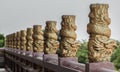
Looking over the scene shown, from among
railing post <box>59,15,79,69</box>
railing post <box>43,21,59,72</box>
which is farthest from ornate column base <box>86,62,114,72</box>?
railing post <box>43,21,59,72</box>

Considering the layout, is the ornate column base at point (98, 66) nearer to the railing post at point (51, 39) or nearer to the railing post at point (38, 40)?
the railing post at point (51, 39)

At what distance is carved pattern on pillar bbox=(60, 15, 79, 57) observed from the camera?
283 inches

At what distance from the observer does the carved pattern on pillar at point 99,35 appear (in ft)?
18.1

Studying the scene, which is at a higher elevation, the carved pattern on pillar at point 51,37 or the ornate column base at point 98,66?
the carved pattern on pillar at point 51,37

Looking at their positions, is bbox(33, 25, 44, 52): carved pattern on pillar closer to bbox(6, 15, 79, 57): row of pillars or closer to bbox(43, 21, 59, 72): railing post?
bbox(6, 15, 79, 57): row of pillars

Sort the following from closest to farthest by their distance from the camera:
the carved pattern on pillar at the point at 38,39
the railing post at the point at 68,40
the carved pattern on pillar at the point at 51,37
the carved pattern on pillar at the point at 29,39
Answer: the railing post at the point at 68,40 → the carved pattern on pillar at the point at 51,37 → the carved pattern on pillar at the point at 38,39 → the carved pattern on pillar at the point at 29,39

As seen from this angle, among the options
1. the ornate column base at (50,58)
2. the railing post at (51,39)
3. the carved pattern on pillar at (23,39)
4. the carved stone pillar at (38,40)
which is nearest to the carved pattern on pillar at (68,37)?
the ornate column base at (50,58)

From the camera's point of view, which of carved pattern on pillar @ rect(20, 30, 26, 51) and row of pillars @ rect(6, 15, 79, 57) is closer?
row of pillars @ rect(6, 15, 79, 57)

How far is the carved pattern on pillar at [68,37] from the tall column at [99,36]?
1.47m

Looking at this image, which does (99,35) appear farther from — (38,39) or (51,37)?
(38,39)

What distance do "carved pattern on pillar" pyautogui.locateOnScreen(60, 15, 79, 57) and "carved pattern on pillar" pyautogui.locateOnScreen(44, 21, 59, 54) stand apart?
1.67 m

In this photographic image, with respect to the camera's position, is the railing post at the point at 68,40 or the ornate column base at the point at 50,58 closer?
the railing post at the point at 68,40

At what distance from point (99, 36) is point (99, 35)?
0.01 meters

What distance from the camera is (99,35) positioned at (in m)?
5.61
